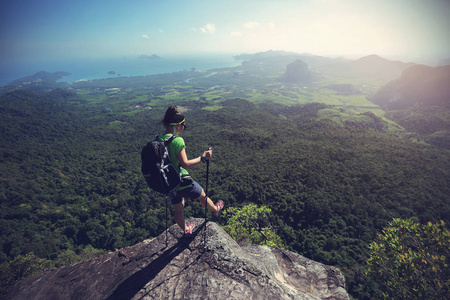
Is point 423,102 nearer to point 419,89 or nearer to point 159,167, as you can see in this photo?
point 419,89

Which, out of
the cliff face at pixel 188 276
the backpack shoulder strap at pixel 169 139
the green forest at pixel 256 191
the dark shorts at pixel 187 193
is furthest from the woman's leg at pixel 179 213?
the green forest at pixel 256 191

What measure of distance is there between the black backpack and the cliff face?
295cm

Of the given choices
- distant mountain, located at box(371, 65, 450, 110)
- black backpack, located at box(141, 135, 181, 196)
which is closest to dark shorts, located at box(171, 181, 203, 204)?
black backpack, located at box(141, 135, 181, 196)

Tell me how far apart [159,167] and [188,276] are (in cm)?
377

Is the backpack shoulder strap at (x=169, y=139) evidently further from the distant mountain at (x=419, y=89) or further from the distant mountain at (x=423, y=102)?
the distant mountain at (x=419, y=89)

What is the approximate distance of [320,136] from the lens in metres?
88.0

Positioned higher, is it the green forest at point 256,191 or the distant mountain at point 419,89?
the distant mountain at point 419,89

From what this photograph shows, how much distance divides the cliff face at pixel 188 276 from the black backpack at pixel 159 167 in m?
2.95

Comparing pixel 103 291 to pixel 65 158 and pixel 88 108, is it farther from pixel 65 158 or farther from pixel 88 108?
pixel 88 108

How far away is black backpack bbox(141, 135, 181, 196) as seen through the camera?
185 inches

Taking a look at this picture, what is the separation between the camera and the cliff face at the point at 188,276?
5.19 m

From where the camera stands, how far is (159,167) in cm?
476

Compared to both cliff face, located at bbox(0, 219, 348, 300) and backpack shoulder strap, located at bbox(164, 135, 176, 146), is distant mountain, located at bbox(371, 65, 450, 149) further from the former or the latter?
backpack shoulder strap, located at bbox(164, 135, 176, 146)

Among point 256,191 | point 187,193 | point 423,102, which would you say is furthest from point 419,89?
point 187,193
